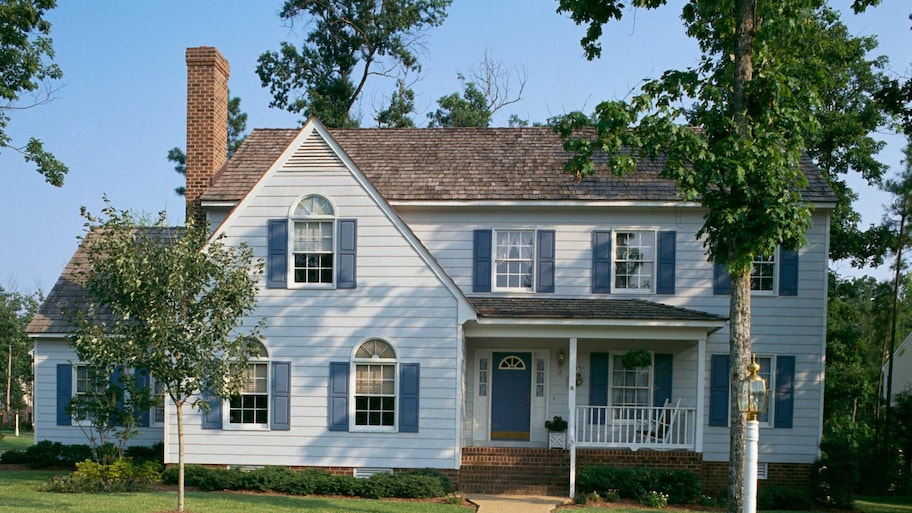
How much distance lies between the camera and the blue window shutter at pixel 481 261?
64.6 ft

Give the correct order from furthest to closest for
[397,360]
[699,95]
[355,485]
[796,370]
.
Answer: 1. [796,370]
2. [397,360]
3. [355,485]
4. [699,95]

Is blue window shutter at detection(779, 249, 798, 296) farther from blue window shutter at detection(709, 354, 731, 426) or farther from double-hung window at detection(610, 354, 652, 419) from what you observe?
double-hung window at detection(610, 354, 652, 419)

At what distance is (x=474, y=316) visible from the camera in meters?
17.4

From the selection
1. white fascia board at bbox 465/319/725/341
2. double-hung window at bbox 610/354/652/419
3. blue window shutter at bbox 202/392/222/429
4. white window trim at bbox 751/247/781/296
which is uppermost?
white window trim at bbox 751/247/781/296

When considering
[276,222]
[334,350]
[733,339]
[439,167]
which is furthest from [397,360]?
[733,339]

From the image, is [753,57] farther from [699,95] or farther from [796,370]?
[796,370]

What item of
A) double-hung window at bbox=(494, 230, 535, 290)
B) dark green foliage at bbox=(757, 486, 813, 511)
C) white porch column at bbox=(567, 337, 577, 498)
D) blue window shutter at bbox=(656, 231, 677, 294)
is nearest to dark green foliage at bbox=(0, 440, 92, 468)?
double-hung window at bbox=(494, 230, 535, 290)

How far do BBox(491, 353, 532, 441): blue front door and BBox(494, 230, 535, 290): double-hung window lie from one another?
65.4 inches

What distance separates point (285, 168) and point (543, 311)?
6.05 meters

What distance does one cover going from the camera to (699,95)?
1413 cm

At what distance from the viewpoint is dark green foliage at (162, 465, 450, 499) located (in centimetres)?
1628

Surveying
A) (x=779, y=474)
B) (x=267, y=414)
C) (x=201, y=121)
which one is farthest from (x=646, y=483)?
(x=201, y=121)

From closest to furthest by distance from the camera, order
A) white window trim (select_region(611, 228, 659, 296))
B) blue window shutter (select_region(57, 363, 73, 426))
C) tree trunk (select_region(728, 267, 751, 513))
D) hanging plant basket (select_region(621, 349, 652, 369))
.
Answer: tree trunk (select_region(728, 267, 751, 513)), hanging plant basket (select_region(621, 349, 652, 369)), white window trim (select_region(611, 228, 659, 296)), blue window shutter (select_region(57, 363, 73, 426))

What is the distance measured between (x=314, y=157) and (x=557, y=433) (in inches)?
309
